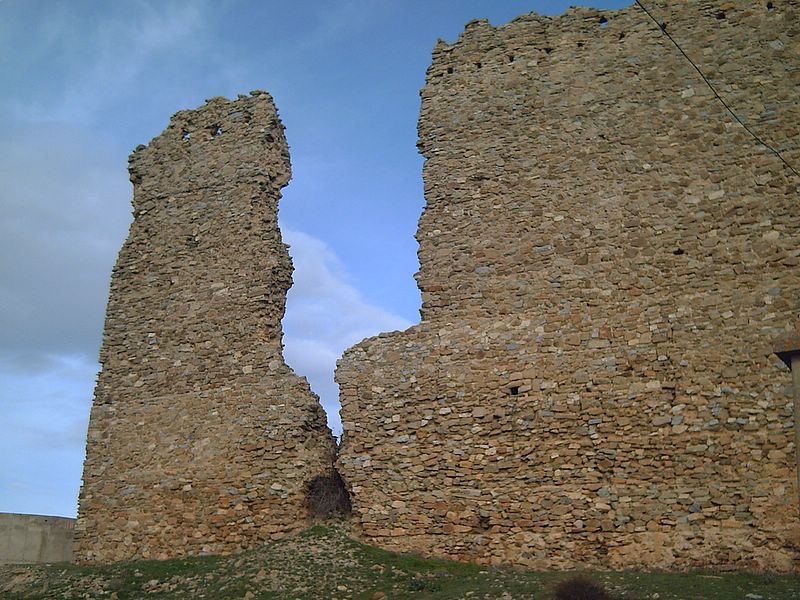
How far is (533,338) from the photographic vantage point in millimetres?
10891

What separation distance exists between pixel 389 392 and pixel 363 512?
156 cm

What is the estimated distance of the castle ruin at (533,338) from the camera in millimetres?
9805

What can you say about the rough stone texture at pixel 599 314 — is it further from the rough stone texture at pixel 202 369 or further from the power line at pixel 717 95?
the rough stone texture at pixel 202 369

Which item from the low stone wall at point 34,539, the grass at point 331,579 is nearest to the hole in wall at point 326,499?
the grass at point 331,579

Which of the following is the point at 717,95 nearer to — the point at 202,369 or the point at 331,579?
the point at 331,579

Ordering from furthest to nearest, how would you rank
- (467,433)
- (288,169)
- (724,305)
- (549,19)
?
(288,169), (549,19), (467,433), (724,305)

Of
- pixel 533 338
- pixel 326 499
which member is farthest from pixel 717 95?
pixel 326 499

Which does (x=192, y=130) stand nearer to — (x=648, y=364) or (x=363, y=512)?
(x=363, y=512)

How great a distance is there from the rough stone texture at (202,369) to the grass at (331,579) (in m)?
0.68

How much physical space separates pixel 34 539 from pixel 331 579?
6.10 metres

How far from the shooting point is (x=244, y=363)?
1262 cm

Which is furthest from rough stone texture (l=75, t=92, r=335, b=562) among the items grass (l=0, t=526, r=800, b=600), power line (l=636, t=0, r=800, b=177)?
power line (l=636, t=0, r=800, b=177)

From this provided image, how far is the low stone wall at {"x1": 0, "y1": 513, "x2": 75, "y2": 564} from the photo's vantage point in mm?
13422

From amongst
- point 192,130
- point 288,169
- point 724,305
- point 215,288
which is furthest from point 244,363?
point 724,305
